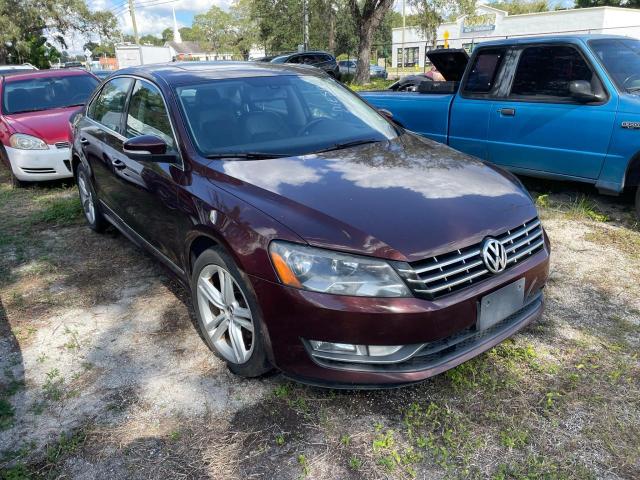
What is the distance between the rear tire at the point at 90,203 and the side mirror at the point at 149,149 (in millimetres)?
1978

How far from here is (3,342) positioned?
3328 millimetres

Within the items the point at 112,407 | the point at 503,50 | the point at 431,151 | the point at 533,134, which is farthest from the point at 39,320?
the point at 503,50

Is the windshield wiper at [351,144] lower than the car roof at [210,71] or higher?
lower

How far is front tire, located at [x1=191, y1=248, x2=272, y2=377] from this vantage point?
8.29 feet

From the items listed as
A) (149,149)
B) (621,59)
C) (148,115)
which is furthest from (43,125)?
(621,59)

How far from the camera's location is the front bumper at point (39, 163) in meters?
6.75

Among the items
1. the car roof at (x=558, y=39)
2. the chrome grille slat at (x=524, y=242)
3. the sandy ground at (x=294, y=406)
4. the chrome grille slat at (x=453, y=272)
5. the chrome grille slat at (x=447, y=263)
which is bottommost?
the sandy ground at (x=294, y=406)

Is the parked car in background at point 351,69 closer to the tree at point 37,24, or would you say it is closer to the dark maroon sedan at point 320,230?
the tree at point 37,24

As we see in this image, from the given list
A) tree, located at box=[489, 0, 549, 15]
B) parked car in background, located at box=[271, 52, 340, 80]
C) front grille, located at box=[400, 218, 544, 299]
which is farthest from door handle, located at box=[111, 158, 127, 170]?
tree, located at box=[489, 0, 549, 15]

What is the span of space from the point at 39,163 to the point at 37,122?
615 millimetres

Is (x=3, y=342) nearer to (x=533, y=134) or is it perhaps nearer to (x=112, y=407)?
(x=112, y=407)

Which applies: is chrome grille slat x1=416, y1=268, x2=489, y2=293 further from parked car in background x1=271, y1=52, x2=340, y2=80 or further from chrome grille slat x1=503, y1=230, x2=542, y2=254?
parked car in background x1=271, y1=52, x2=340, y2=80

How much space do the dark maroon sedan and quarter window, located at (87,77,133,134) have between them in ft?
1.24

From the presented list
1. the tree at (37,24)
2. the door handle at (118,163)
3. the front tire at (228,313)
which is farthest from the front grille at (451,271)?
the tree at (37,24)
